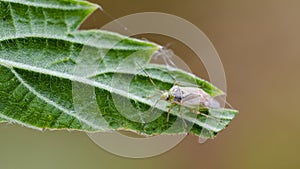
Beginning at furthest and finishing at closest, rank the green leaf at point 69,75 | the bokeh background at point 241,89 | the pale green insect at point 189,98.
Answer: the bokeh background at point 241,89 → the pale green insect at point 189,98 → the green leaf at point 69,75

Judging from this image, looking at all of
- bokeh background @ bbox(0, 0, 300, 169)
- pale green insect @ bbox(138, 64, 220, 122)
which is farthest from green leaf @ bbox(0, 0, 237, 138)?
bokeh background @ bbox(0, 0, 300, 169)

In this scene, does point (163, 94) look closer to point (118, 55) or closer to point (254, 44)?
point (118, 55)

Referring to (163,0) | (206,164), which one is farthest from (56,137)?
(163,0)

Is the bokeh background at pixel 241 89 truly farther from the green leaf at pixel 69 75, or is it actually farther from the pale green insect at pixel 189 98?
the green leaf at pixel 69 75

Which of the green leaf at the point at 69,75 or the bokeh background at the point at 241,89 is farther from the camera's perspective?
the bokeh background at the point at 241,89

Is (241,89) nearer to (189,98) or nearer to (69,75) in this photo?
(189,98)

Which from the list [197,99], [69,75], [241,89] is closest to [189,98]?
[197,99]

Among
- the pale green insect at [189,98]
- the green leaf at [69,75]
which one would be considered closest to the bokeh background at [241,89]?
the pale green insect at [189,98]
